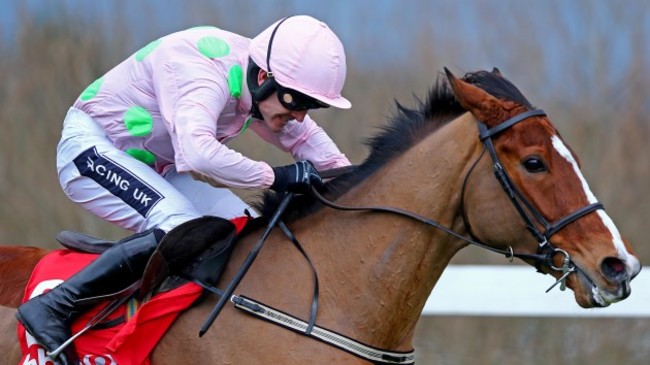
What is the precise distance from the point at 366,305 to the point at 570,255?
29.8 inches

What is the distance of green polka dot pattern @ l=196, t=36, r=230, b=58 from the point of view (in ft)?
13.2

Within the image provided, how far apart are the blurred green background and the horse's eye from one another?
4475 millimetres

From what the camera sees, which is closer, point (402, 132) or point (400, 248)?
point (400, 248)

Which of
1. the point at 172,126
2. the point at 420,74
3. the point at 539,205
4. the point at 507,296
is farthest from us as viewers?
the point at 420,74

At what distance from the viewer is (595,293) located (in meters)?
3.47

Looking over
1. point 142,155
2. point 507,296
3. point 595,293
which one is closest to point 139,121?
point 142,155

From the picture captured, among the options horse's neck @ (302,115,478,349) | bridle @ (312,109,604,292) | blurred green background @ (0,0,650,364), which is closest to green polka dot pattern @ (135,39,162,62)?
horse's neck @ (302,115,478,349)

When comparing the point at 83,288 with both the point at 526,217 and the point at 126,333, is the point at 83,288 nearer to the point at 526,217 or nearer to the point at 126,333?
the point at 126,333

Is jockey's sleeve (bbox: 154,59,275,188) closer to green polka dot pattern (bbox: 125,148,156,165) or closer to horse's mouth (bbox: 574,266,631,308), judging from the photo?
green polka dot pattern (bbox: 125,148,156,165)

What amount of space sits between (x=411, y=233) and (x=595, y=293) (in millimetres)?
705

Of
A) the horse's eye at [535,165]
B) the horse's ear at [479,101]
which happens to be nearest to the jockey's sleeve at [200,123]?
the horse's ear at [479,101]

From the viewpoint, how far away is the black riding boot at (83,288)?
3877 millimetres

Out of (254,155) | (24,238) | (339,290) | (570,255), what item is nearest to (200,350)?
(339,290)

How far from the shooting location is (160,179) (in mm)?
4129
